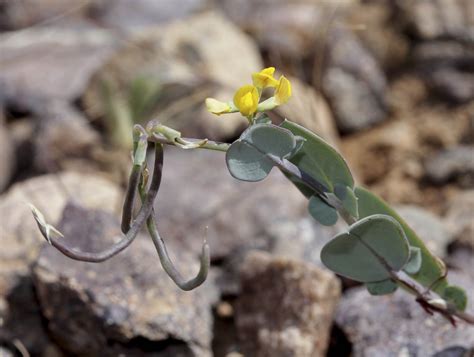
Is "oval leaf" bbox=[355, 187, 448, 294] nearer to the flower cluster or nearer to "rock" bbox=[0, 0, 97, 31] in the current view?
the flower cluster

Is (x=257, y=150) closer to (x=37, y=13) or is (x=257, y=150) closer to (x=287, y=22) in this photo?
(x=287, y=22)

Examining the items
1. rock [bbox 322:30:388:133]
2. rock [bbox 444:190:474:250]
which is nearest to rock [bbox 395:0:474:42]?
rock [bbox 322:30:388:133]

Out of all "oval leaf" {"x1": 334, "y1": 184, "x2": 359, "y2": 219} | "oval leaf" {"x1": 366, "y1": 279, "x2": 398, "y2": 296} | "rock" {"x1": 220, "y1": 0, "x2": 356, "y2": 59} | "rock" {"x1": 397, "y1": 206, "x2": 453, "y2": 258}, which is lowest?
"rock" {"x1": 220, "y1": 0, "x2": 356, "y2": 59}

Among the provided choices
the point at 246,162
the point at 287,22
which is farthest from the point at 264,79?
the point at 287,22

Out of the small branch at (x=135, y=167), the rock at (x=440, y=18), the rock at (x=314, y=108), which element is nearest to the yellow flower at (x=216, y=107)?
the small branch at (x=135, y=167)

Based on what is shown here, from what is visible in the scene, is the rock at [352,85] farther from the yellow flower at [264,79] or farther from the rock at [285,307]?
the yellow flower at [264,79]

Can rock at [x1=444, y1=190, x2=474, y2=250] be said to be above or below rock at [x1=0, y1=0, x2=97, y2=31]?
above
